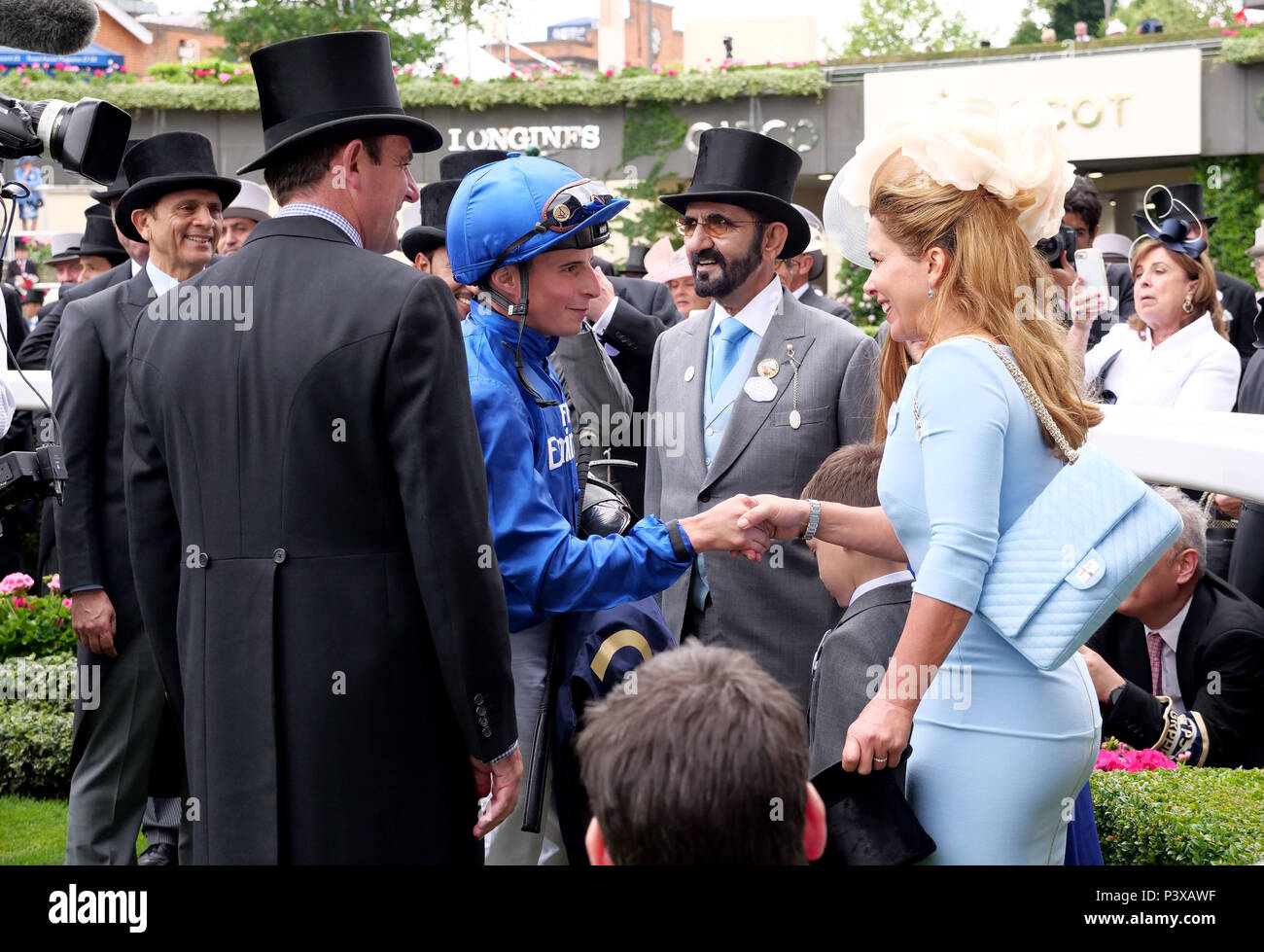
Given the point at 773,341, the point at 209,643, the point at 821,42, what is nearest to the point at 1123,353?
the point at 773,341

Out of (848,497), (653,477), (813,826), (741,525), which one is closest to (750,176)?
(653,477)

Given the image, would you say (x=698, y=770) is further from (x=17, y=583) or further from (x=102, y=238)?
(x=102, y=238)

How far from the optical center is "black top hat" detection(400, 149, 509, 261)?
5.70 metres

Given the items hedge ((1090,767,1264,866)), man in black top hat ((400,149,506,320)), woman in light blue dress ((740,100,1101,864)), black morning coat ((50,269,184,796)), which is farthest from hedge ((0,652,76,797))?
woman in light blue dress ((740,100,1101,864))

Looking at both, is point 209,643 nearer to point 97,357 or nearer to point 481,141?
point 97,357

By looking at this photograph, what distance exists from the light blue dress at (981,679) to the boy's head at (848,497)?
0.44 m

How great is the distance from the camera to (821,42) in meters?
47.3

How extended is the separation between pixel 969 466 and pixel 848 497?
0.73 m

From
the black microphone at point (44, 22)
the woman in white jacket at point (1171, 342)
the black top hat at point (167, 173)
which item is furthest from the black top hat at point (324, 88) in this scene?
the woman in white jacket at point (1171, 342)

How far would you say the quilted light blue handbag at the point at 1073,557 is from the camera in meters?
2.29

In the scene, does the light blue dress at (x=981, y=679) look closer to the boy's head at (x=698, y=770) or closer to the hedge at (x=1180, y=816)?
the boy's head at (x=698, y=770)

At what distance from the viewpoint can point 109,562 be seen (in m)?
4.19

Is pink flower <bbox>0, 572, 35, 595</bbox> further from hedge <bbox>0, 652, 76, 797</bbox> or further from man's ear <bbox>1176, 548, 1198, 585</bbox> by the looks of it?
man's ear <bbox>1176, 548, 1198, 585</bbox>

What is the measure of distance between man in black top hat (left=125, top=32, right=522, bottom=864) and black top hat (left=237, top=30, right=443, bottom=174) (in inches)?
4.7
